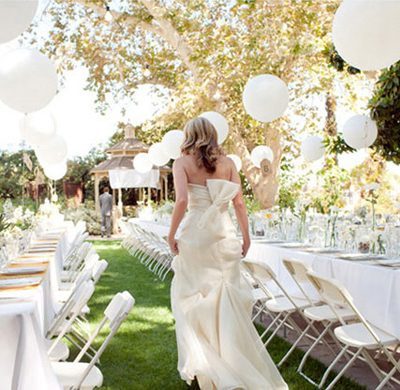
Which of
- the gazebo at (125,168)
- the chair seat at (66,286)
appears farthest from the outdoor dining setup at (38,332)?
the gazebo at (125,168)

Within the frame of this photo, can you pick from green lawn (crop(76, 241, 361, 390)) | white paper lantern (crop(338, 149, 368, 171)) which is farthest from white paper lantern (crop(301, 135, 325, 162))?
white paper lantern (crop(338, 149, 368, 171))

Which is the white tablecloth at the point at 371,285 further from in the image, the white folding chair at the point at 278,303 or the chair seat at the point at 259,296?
the chair seat at the point at 259,296

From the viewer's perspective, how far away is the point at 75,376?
10.3ft

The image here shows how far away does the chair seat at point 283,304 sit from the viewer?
4.65m

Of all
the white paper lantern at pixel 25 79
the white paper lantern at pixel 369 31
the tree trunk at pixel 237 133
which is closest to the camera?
the white paper lantern at pixel 369 31

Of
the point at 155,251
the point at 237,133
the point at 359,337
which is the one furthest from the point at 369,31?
the point at 237,133

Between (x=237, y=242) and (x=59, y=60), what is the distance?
38.8 ft

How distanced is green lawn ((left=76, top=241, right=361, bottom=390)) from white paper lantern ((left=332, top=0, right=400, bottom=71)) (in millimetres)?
2400

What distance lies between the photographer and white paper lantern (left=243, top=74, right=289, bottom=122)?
7.52 metres

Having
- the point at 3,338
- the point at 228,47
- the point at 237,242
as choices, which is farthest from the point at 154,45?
the point at 3,338

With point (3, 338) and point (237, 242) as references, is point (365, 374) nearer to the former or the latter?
point (237, 242)

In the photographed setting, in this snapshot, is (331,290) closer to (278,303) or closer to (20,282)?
(278,303)

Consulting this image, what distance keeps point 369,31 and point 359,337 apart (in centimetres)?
216

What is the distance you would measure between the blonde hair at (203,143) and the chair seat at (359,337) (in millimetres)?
1396
